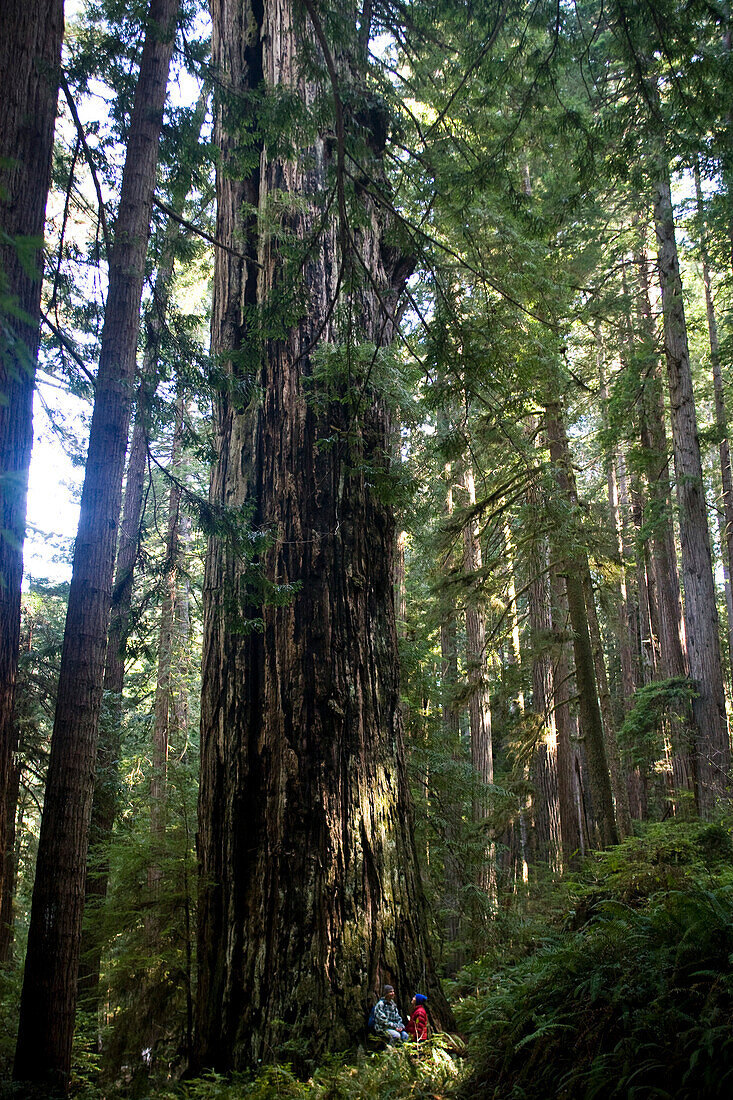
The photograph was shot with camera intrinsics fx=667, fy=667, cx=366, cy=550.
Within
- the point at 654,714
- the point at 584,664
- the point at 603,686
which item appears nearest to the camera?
the point at 584,664

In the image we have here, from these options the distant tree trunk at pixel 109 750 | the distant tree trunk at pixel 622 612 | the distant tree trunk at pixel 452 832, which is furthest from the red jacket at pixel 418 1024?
the distant tree trunk at pixel 622 612

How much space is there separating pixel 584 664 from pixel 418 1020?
21.2 feet

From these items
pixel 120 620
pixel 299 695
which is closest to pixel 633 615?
pixel 120 620

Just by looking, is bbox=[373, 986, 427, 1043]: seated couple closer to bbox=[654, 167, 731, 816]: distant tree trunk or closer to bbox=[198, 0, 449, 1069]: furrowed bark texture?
bbox=[198, 0, 449, 1069]: furrowed bark texture

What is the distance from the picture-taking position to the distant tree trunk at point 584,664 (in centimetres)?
955

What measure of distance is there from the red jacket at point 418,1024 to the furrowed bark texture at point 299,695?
277 millimetres

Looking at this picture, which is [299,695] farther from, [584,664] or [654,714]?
[654,714]

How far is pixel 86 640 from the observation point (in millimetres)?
4789

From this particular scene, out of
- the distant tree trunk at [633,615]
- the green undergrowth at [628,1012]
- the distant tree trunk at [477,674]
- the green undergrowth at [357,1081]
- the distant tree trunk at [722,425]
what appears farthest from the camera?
the distant tree trunk at [633,615]

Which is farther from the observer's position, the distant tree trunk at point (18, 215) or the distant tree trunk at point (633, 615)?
the distant tree trunk at point (633, 615)

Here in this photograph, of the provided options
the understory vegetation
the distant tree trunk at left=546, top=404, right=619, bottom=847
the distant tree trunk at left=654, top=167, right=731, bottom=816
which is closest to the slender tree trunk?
the distant tree trunk at left=654, top=167, right=731, bottom=816

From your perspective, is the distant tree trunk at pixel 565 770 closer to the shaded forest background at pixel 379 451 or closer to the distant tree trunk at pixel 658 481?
the shaded forest background at pixel 379 451

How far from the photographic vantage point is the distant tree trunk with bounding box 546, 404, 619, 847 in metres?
9.55

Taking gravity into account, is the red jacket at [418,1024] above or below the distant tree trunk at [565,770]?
below
